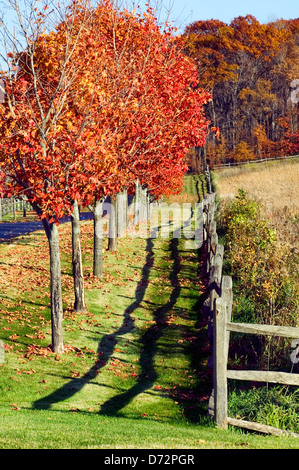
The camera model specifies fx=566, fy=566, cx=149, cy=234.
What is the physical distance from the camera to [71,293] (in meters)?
18.8

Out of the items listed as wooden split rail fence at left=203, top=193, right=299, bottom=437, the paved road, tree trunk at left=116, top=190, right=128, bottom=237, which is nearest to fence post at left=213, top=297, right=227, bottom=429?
wooden split rail fence at left=203, top=193, right=299, bottom=437

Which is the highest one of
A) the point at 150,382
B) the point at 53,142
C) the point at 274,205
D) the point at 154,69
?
the point at 154,69

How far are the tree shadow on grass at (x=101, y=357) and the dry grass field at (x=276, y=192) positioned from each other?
528 centimetres

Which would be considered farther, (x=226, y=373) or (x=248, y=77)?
(x=248, y=77)

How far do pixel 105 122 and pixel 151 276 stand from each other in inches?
299

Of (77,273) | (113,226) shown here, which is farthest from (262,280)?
(113,226)

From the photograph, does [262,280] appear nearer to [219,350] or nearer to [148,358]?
[148,358]

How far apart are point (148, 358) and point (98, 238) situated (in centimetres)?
756

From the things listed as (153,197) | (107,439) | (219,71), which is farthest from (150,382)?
(219,71)

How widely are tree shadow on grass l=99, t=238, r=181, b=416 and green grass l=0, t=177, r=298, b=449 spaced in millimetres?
28

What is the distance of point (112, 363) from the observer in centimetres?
1320

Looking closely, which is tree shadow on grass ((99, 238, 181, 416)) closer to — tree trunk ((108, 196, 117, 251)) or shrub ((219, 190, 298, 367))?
shrub ((219, 190, 298, 367))

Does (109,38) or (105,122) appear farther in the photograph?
(109,38)
